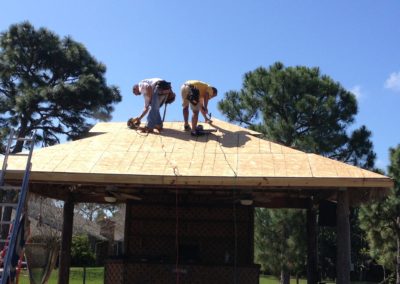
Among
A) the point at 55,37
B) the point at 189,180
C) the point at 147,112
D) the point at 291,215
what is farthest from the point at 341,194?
the point at 55,37

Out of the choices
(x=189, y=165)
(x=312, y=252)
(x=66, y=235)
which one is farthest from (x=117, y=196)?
(x=312, y=252)

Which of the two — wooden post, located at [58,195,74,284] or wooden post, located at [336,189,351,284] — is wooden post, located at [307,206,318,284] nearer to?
wooden post, located at [336,189,351,284]

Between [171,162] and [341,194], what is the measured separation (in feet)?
9.75

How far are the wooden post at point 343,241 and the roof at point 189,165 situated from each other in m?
0.63

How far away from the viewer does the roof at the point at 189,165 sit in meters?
8.97

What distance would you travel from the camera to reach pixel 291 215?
69.3 ft

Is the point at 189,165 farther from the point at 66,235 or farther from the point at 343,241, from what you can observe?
the point at 66,235

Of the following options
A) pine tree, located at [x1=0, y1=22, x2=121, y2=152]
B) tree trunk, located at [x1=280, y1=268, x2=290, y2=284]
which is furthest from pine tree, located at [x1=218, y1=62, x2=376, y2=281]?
pine tree, located at [x1=0, y1=22, x2=121, y2=152]

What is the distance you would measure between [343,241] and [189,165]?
2.89m

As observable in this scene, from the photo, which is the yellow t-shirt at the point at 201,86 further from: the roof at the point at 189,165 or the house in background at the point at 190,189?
the roof at the point at 189,165

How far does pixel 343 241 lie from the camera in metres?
9.55

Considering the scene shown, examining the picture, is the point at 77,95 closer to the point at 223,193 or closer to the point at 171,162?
the point at 223,193

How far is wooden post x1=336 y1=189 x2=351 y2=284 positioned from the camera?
30.9 feet

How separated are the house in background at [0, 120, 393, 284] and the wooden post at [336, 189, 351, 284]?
0.02 metres
